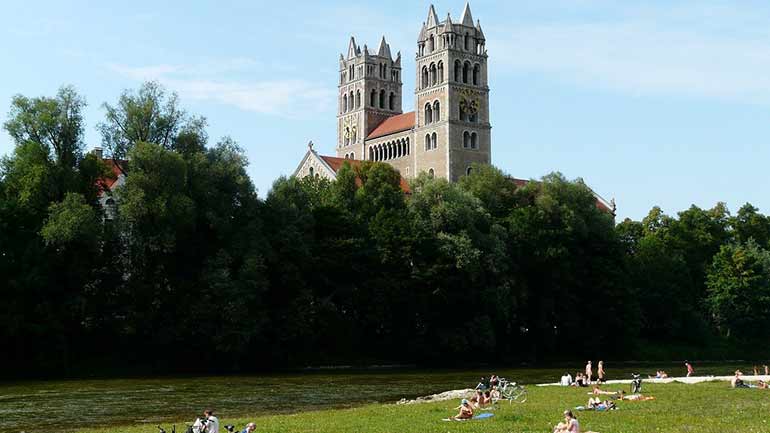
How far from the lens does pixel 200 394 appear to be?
150ft

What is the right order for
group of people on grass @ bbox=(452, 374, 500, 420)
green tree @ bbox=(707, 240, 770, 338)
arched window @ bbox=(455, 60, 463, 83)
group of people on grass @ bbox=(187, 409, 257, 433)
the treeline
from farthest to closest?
arched window @ bbox=(455, 60, 463, 83)
green tree @ bbox=(707, 240, 770, 338)
the treeline
group of people on grass @ bbox=(452, 374, 500, 420)
group of people on grass @ bbox=(187, 409, 257, 433)

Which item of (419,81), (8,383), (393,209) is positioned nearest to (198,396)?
(8,383)

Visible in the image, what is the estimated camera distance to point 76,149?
6462 cm

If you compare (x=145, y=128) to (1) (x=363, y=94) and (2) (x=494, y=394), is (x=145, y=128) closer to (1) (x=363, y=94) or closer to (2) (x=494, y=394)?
(2) (x=494, y=394)

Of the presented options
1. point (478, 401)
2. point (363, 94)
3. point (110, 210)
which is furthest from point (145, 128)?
point (363, 94)

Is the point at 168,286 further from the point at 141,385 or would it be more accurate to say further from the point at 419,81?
the point at 419,81

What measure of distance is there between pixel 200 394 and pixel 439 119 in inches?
3305

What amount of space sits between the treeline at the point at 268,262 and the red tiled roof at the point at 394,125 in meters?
43.4

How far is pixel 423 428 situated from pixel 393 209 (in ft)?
167

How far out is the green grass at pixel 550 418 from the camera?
2600 cm

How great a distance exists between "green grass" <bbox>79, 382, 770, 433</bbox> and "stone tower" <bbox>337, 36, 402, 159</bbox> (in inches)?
4148

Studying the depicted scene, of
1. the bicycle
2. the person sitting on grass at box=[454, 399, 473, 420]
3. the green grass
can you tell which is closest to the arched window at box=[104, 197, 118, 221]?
the green grass

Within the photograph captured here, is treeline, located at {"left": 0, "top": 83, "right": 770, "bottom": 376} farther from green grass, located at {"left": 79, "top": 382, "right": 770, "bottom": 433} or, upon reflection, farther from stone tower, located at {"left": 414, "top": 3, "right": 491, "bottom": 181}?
stone tower, located at {"left": 414, "top": 3, "right": 491, "bottom": 181}

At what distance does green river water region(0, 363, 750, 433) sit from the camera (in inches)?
1406
